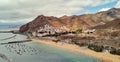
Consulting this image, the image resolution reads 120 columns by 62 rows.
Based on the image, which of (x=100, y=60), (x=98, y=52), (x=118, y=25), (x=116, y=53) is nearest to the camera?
(x=100, y=60)

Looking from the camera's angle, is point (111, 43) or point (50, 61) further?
point (111, 43)

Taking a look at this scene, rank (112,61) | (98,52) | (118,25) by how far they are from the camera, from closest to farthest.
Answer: (112,61)
(98,52)
(118,25)

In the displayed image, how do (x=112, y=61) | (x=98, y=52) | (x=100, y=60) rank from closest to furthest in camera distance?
(x=112, y=61) → (x=100, y=60) → (x=98, y=52)

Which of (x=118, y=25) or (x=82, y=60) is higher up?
(x=118, y=25)

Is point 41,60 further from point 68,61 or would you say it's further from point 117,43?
point 117,43

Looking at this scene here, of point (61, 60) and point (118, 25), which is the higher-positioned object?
point (118, 25)

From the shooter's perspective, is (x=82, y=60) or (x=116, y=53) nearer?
(x=82, y=60)

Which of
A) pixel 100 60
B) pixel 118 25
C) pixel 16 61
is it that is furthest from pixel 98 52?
pixel 118 25

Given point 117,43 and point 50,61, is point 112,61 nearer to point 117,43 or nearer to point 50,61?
point 50,61

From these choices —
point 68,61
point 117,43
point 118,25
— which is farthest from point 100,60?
point 118,25
